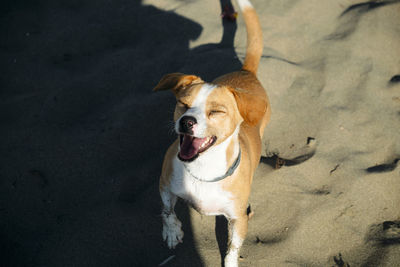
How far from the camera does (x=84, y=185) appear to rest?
3168 millimetres

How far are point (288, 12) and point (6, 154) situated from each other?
461cm

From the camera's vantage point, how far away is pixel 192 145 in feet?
7.60

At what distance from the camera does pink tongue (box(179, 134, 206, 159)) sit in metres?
2.28

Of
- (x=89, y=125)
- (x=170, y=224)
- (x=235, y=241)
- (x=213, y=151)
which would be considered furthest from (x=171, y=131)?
(x=235, y=241)

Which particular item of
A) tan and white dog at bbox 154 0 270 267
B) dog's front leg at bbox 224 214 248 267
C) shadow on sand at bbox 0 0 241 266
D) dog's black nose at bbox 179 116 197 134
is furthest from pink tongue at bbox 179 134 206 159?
shadow on sand at bbox 0 0 241 266

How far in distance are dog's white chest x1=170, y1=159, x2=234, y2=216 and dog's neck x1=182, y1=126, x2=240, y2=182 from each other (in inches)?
4.2

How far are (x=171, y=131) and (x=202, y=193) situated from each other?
121cm

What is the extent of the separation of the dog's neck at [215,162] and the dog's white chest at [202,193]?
0.35 ft

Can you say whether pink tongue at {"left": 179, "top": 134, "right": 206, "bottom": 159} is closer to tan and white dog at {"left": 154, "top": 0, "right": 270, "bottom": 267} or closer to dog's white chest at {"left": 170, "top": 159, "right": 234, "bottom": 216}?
tan and white dog at {"left": 154, "top": 0, "right": 270, "bottom": 267}

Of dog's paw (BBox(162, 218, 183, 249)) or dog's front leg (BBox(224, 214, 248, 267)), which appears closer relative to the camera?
dog's front leg (BBox(224, 214, 248, 267))

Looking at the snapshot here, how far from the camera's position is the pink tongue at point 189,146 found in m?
2.28

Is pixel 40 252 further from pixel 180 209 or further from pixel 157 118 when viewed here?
pixel 157 118

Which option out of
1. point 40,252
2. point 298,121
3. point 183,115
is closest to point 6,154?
point 40,252

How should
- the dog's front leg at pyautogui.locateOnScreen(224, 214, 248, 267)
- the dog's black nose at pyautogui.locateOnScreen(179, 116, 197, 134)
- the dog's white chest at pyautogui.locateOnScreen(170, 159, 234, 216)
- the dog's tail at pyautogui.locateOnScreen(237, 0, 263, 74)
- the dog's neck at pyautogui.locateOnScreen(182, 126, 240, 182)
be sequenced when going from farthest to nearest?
the dog's tail at pyautogui.locateOnScreen(237, 0, 263, 74) < the dog's front leg at pyautogui.locateOnScreen(224, 214, 248, 267) < the dog's white chest at pyautogui.locateOnScreen(170, 159, 234, 216) < the dog's neck at pyautogui.locateOnScreen(182, 126, 240, 182) < the dog's black nose at pyautogui.locateOnScreen(179, 116, 197, 134)
